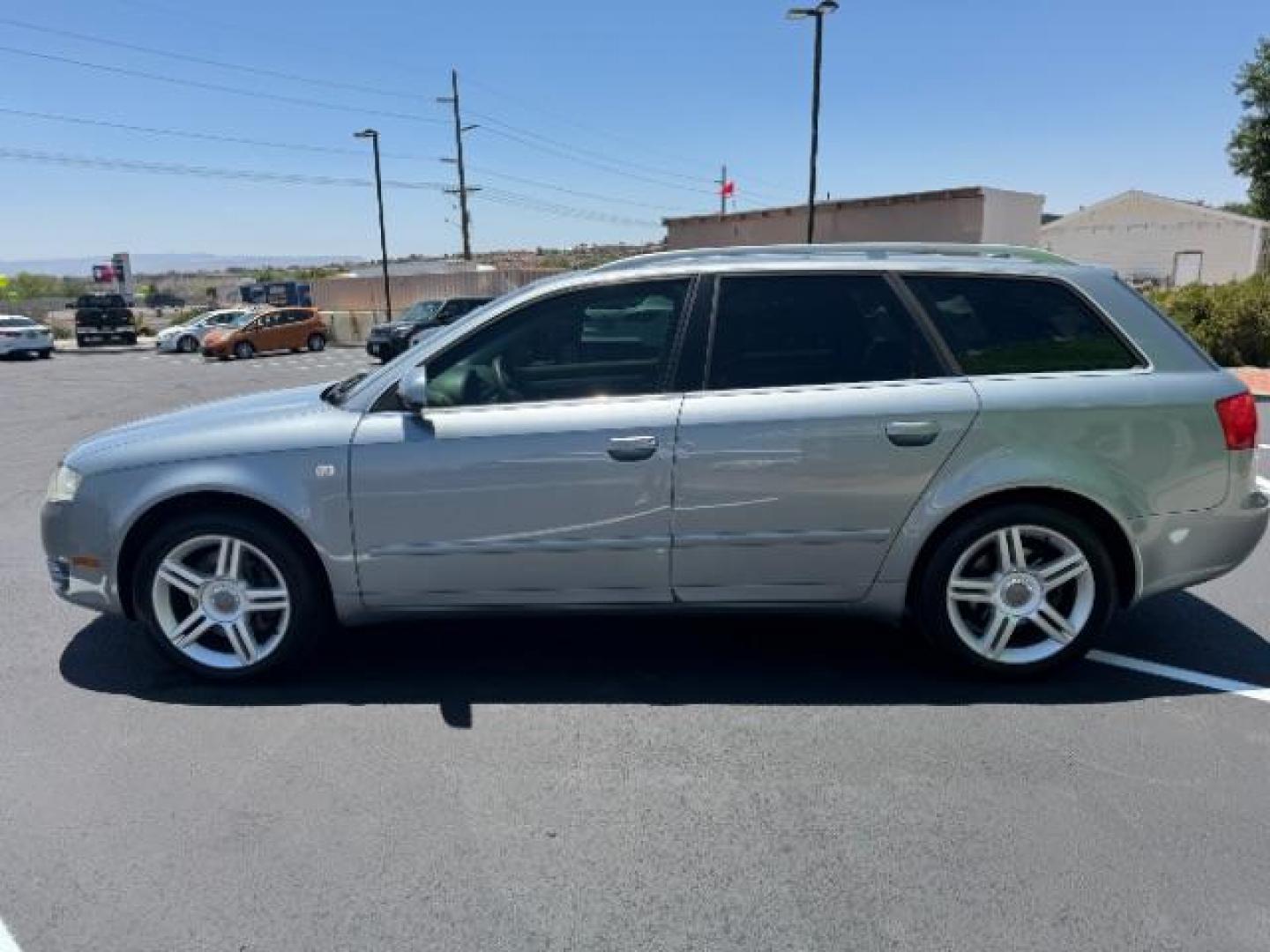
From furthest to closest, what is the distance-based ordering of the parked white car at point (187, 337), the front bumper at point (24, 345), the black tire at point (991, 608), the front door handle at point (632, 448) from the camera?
the parked white car at point (187, 337) → the front bumper at point (24, 345) → the black tire at point (991, 608) → the front door handle at point (632, 448)

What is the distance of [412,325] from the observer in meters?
24.0

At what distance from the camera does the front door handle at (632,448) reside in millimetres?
3424

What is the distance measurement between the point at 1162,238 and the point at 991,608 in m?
48.0

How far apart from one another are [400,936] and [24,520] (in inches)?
232

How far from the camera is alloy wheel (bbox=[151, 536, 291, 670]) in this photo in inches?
144

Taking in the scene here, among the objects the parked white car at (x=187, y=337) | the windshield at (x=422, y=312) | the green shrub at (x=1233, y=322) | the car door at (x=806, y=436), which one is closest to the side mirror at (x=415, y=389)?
the car door at (x=806, y=436)

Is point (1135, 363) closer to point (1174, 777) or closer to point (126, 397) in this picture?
point (1174, 777)

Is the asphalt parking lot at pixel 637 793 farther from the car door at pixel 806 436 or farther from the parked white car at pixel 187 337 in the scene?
the parked white car at pixel 187 337

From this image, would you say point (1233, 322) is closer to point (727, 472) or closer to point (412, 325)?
point (727, 472)

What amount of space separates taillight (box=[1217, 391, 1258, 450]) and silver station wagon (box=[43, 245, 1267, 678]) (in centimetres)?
1

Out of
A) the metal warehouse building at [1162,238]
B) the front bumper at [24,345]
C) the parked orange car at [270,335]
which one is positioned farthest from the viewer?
the metal warehouse building at [1162,238]

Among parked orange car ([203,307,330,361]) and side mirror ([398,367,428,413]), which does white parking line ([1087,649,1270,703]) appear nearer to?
side mirror ([398,367,428,413])

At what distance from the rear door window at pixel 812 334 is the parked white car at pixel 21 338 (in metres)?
30.3

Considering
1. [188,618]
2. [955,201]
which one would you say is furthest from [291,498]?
[955,201]
